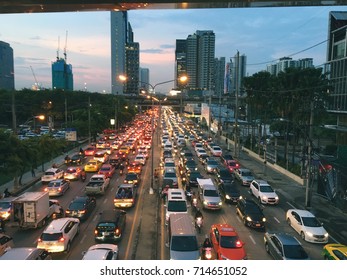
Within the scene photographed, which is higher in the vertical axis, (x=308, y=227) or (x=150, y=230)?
(x=308, y=227)

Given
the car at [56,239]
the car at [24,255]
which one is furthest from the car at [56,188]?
the car at [24,255]

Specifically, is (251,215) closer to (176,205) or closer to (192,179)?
(176,205)

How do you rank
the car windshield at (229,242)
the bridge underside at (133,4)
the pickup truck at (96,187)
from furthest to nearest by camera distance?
the pickup truck at (96,187), the car windshield at (229,242), the bridge underside at (133,4)

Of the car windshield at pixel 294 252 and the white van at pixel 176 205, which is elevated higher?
the white van at pixel 176 205


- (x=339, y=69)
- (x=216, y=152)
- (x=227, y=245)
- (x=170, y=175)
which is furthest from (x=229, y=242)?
(x=339, y=69)

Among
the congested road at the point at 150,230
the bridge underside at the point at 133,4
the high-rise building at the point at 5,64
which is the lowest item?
the congested road at the point at 150,230

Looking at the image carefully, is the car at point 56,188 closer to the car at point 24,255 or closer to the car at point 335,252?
the car at point 24,255
